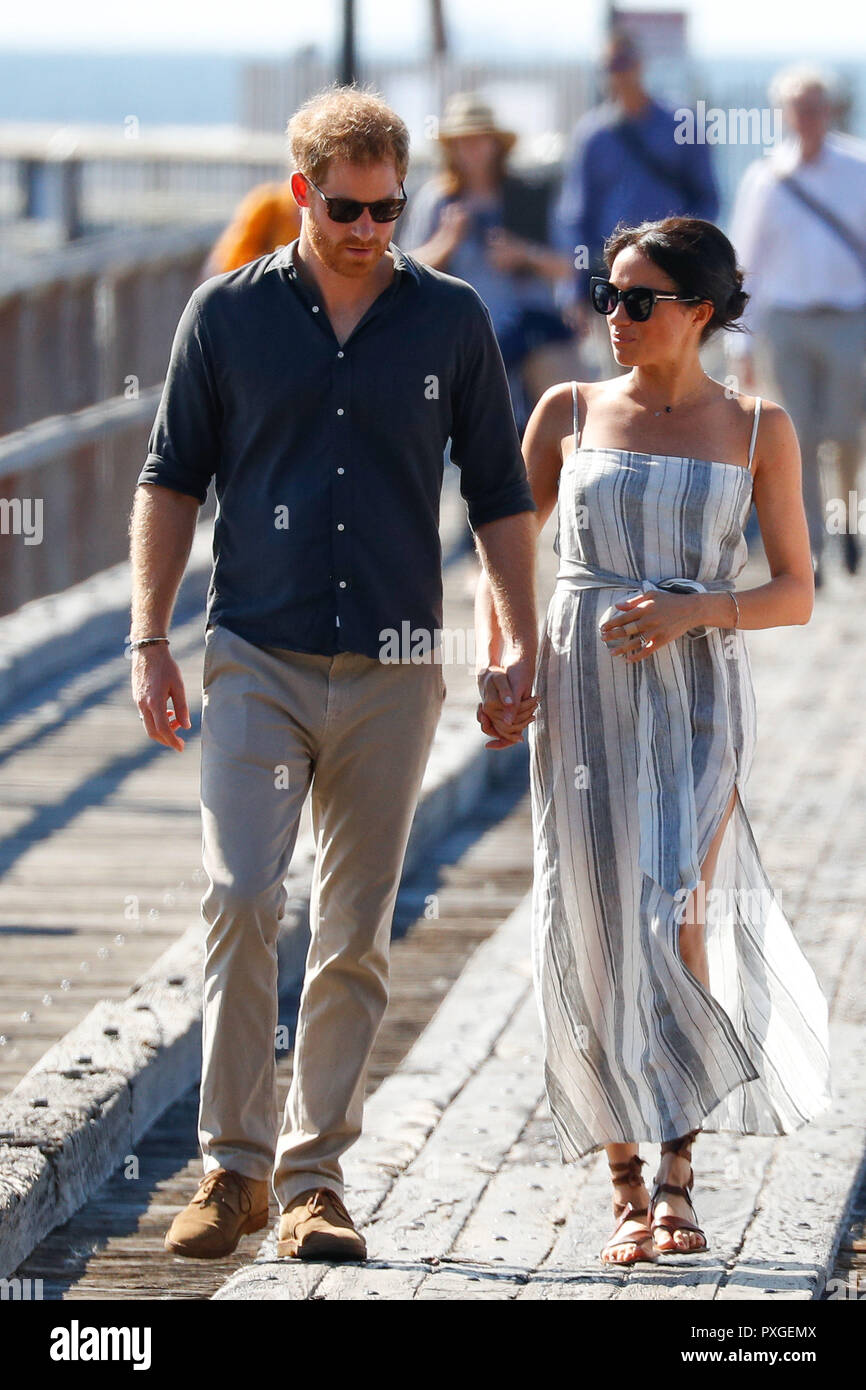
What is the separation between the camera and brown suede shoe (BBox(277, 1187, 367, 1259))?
4211 mm

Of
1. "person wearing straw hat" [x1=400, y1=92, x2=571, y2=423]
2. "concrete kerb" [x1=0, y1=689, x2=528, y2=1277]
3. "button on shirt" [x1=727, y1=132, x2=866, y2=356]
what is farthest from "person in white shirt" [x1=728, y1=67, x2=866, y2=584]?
"concrete kerb" [x1=0, y1=689, x2=528, y2=1277]

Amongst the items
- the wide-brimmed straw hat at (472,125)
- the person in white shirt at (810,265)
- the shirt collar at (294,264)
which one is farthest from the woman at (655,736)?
the person in white shirt at (810,265)

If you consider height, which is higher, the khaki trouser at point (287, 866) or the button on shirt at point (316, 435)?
the button on shirt at point (316, 435)

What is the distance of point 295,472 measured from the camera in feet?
14.0

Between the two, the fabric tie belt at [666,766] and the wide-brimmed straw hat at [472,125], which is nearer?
the fabric tie belt at [666,766]

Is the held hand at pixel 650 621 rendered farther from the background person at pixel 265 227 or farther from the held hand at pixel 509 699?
the background person at pixel 265 227

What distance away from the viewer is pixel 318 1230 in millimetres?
4223

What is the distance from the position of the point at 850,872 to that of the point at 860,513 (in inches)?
217

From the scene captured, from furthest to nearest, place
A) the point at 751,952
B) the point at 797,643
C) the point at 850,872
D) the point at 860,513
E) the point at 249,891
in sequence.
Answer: the point at 860,513, the point at 797,643, the point at 850,872, the point at 751,952, the point at 249,891

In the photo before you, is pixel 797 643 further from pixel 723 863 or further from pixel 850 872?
pixel 723 863

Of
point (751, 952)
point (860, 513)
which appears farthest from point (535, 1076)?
point (860, 513)

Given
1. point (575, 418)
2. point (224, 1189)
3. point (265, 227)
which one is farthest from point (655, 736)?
point (265, 227)

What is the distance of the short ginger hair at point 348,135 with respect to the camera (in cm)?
419

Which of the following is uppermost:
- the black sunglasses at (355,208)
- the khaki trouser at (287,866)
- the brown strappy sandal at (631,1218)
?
the black sunglasses at (355,208)
